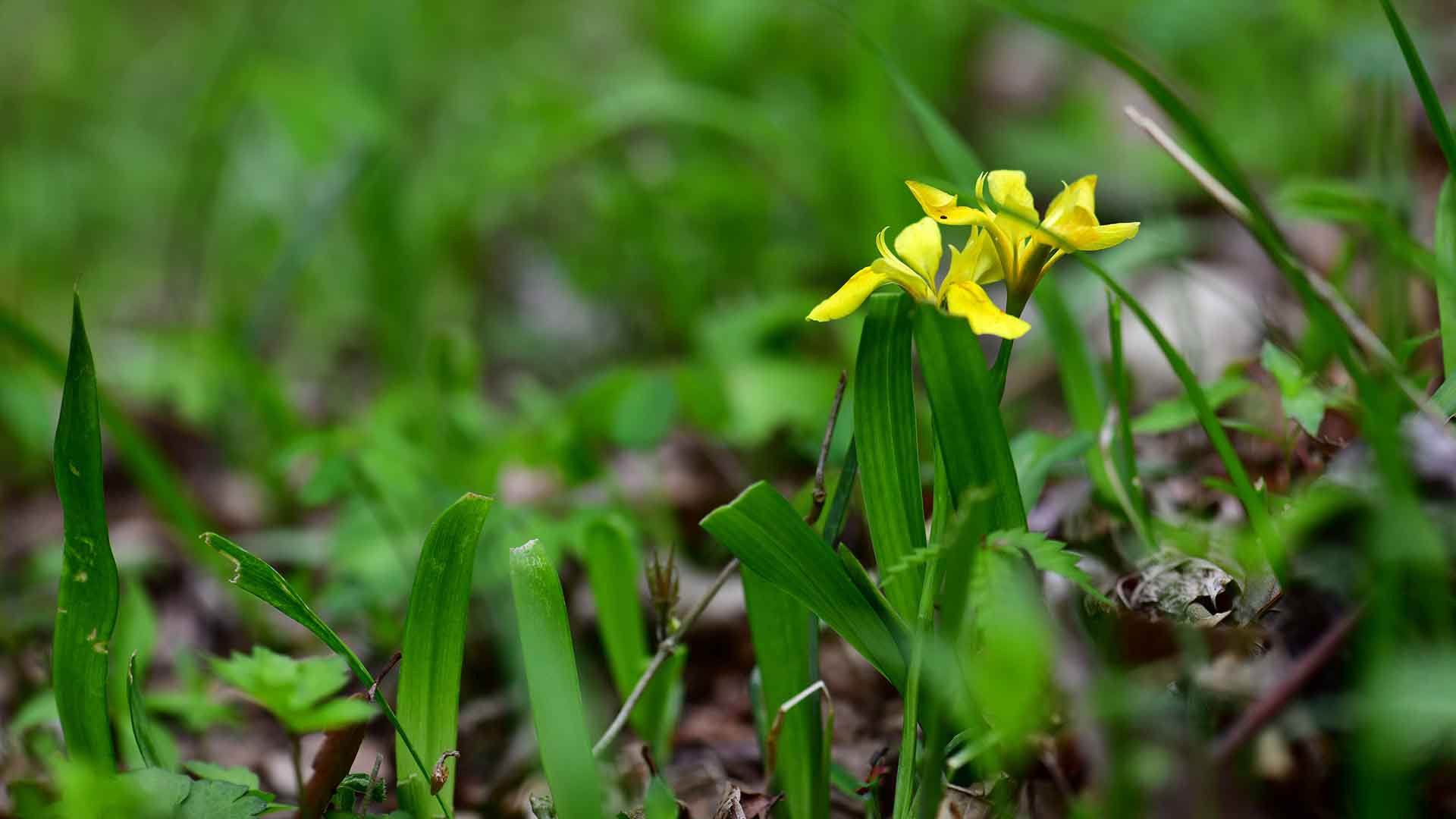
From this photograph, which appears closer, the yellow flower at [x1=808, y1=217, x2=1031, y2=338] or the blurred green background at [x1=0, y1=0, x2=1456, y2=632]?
the yellow flower at [x1=808, y1=217, x2=1031, y2=338]

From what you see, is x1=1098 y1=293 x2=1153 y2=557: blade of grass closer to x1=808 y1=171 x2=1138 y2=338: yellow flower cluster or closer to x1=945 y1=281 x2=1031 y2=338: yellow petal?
x1=808 y1=171 x2=1138 y2=338: yellow flower cluster

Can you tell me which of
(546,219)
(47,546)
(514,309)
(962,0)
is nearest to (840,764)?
(47,546)

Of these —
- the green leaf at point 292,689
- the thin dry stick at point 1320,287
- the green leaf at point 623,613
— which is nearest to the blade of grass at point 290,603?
the green leaf at point 292,689

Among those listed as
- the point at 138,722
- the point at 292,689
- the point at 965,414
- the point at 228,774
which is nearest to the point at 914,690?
the point at 965,414

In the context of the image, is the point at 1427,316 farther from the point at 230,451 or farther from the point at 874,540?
the point at 230,451

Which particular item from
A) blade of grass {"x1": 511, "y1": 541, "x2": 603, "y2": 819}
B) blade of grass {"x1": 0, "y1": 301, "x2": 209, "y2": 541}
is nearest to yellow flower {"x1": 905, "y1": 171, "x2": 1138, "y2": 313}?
blade of grass {"x1": 511, "y1": 541, "x2": 603, "y2": 819}
